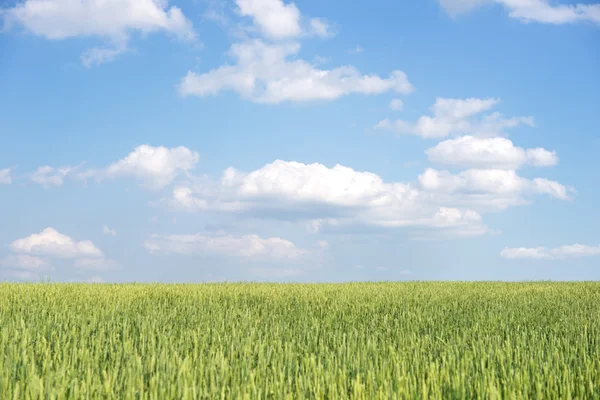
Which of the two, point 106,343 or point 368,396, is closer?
point 368,396

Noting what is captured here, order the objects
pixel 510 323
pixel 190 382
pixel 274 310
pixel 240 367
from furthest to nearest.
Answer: pixel 274 310 → pixel 510 323 → pixel 240 367 → pixel 190 382

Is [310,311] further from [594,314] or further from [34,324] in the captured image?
[594,314]

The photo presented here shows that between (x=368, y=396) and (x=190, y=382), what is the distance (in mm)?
1576

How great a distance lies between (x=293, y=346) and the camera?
6.62m

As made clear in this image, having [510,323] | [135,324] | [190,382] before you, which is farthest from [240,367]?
[510,323]

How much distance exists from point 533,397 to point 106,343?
507cm

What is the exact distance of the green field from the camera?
4.61 m

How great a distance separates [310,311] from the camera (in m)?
10.5

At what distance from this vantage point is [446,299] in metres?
13.4

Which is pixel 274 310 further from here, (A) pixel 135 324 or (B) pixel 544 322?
(B) pixel 544 322

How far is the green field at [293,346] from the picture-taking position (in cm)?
461

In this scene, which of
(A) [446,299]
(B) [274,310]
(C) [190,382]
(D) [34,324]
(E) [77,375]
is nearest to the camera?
(C) [190,382]

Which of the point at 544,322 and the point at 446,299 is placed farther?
the point at 446,299

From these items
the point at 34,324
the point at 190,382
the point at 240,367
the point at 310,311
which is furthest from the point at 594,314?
the point at 34,324
